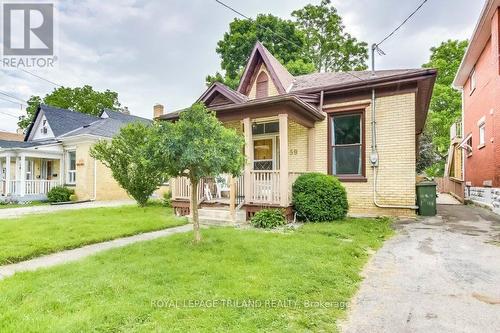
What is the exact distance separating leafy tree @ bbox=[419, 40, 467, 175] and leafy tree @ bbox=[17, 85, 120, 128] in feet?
121

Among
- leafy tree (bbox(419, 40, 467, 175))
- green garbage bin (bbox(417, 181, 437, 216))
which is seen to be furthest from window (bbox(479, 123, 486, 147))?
leafy tree (bbox(419, 40, 467, 175))

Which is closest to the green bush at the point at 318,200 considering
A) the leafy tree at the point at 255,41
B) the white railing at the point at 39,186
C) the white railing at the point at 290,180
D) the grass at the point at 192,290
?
the white railing at the point at 290,180

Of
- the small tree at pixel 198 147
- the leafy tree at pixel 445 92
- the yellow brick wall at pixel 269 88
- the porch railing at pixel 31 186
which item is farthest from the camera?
the leafy tree at pixel 445 92

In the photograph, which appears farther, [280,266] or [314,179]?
[314,179]

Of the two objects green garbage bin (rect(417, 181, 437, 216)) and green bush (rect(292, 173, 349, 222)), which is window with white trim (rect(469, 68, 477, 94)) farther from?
green bush (rect(292, 173, 349, 222))

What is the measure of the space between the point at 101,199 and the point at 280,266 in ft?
49.2

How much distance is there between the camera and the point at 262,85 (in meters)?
11.8

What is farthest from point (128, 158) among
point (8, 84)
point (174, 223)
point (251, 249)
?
point (8, 84)

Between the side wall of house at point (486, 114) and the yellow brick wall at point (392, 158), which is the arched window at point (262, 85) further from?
the side wall of house at point (486, 114)

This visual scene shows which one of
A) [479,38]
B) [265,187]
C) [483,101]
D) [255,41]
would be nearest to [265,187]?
[265,187]

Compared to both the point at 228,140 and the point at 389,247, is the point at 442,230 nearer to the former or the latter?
the point at 389,247

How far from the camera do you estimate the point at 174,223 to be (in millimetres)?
7973

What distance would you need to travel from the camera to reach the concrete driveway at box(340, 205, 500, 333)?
9.06ft

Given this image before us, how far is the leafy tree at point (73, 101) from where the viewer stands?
3534 cm
